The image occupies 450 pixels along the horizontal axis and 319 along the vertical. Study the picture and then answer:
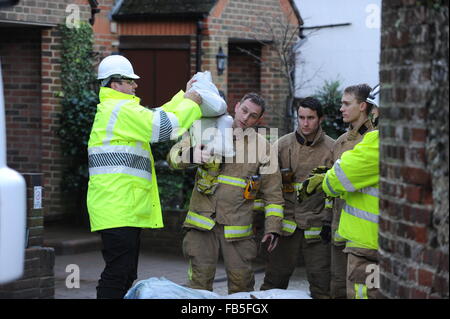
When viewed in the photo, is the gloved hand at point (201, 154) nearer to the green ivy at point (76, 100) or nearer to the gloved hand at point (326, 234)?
the gloved hand at point (326, 234)

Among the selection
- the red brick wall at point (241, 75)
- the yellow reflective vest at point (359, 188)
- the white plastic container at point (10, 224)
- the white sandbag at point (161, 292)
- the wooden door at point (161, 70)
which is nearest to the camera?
the white plastic container at point (10, 224)

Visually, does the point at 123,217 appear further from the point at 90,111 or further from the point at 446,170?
the point at 90,111

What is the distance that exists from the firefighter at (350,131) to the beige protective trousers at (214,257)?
0.66 m

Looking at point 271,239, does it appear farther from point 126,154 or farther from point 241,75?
point 241,75

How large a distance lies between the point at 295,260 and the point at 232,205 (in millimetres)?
863

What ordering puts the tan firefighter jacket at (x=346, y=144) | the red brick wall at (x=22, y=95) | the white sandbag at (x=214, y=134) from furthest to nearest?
the red brick wall at (x=22, y=95), the white sandbag at (x=214, y=134), the tan firefighter jacket at (x=346, y=144)

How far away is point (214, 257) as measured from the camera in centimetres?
693

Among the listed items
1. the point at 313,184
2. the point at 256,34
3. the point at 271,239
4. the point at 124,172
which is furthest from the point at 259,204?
the point at 256,34

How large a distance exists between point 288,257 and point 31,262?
2.08 m

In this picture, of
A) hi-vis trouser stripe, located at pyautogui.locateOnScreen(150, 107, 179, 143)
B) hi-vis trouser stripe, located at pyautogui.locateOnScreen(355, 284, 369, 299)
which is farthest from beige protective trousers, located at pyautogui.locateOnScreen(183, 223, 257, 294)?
hi-vis trouser stripe, located at pyautogui.locateOnScreen(355, 284, 369, 299)

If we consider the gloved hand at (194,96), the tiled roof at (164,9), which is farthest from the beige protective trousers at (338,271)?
the tiled roof at (164,9)

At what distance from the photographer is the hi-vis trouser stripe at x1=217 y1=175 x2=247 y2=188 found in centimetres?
693

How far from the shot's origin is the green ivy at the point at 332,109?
39.8ft

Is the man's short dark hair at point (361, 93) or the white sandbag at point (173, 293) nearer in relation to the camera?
the white sandbag at point (173, 293)
